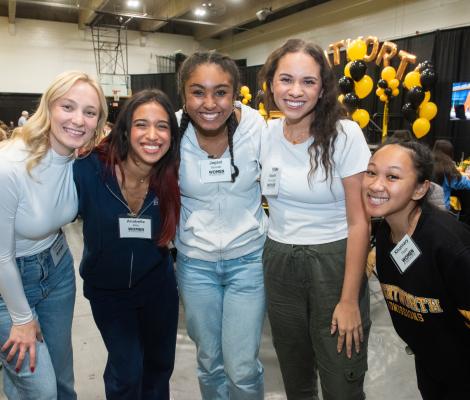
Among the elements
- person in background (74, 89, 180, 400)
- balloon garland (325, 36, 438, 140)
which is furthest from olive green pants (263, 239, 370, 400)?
balloon garland (325, 36, 438, 140)

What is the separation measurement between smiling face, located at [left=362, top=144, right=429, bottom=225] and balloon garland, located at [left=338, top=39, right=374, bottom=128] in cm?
550

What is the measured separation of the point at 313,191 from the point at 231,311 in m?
0.62

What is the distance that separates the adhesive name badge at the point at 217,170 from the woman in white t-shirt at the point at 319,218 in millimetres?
153

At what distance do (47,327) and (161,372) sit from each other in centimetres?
54

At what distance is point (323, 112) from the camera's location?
4.64 ft

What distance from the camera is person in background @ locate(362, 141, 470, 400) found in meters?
1.20

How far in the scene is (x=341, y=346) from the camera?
1.42 meters

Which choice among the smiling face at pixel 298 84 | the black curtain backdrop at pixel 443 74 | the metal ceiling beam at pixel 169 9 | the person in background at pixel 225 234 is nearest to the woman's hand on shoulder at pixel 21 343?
the person in background at pixel 225 234

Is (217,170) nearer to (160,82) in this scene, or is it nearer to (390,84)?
(390,84)

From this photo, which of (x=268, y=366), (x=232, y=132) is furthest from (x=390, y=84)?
(x=232, y=132)

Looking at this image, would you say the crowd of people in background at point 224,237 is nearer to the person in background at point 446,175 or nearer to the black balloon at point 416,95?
the person in background at point 446,175

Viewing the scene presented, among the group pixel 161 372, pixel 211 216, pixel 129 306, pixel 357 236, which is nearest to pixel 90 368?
pixel 161 372

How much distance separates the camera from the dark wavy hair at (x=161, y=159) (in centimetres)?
154

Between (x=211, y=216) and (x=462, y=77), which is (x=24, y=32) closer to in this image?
(x=462, y=77)
